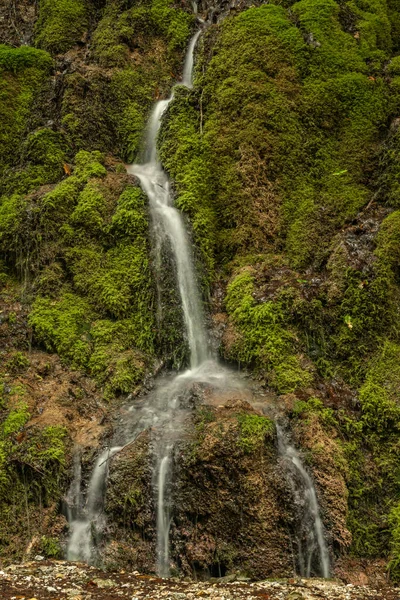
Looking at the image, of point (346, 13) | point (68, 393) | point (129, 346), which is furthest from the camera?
point (346, 13)

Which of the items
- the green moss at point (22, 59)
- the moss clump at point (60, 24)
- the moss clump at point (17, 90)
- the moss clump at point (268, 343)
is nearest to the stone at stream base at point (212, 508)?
the moss clump at point (268, 343)

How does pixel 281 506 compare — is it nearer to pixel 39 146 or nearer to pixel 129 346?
pixel 129 346

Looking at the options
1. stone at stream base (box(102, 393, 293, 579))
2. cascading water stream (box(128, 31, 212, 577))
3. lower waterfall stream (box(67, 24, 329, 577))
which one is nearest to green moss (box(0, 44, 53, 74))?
cascading water stream (box(128, 31, 212, 577))

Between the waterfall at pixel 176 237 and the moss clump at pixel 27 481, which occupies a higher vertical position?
the waterfall at pixel 176 237

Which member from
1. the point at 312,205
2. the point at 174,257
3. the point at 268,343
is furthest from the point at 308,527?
the point at 312,205

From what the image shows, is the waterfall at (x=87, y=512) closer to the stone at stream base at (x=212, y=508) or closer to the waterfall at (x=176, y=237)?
the stone at stream base at (x=212, y=508)

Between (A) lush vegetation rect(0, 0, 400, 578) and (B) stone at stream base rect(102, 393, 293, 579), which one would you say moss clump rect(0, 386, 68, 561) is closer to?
(A) lush vegetation rect(0, 0, 400, 578)

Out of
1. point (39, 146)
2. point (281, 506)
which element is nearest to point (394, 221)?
point (281, 506)
